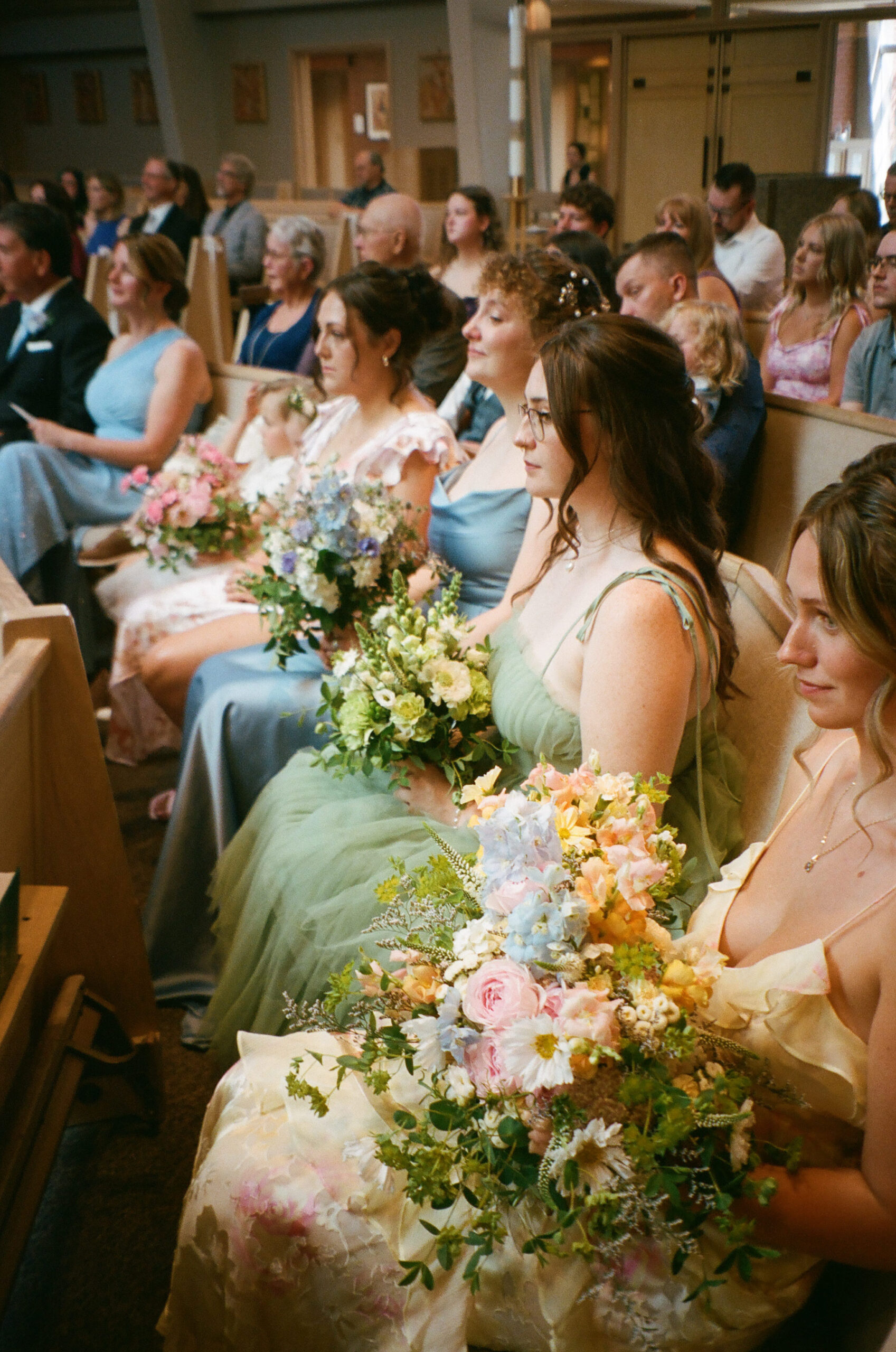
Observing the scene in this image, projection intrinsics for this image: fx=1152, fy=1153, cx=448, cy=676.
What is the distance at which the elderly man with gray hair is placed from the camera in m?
7.98

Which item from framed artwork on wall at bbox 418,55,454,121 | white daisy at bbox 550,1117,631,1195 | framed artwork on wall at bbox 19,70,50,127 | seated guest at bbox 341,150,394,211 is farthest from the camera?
framed artwork on wall at bbox 19,70,50,127

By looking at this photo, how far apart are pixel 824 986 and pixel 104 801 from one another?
1.25 m

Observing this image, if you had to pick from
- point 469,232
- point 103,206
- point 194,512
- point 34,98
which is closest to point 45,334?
point 194,512

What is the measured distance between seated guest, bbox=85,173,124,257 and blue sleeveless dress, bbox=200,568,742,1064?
27.3ft

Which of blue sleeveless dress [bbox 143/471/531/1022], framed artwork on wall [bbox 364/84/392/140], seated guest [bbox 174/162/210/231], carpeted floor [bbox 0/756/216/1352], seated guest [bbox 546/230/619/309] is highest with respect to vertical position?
framed artwork on wall [bbox 364/84/392/140]

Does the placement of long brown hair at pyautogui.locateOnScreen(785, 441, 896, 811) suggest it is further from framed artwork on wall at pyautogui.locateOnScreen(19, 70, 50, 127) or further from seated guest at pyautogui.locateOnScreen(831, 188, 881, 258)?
framed artwork on wall at pyautogui.locateOnScreen(19, 70, 50, 127)

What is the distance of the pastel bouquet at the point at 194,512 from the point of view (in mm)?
3312

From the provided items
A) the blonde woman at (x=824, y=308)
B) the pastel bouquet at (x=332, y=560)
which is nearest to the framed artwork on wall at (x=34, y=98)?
the blonde woman at (x=824, y=308)

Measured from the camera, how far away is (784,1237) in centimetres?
108

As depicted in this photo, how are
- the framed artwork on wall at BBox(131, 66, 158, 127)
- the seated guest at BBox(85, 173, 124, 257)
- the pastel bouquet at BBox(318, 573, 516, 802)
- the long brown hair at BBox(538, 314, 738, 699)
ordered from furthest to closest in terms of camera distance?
the framed artwork on wall at BBox(131, 66, 158, 127), the seated guest at BBox(85, 173, 124, 257), the pastel bouquet at BBox(318, 573, 516, 802), the long brown hair at BBox(538, 314, 738, 699)

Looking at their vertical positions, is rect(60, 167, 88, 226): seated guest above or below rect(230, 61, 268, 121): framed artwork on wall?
below

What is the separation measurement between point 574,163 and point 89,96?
10398 millimetres

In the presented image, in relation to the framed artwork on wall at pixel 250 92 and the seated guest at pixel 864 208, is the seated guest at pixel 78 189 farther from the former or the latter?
the seated guest at pixel 864 208

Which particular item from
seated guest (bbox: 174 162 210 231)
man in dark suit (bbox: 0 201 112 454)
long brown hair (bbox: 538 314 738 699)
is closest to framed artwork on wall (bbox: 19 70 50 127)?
seated guest (bbox: 174 162 210 231)
